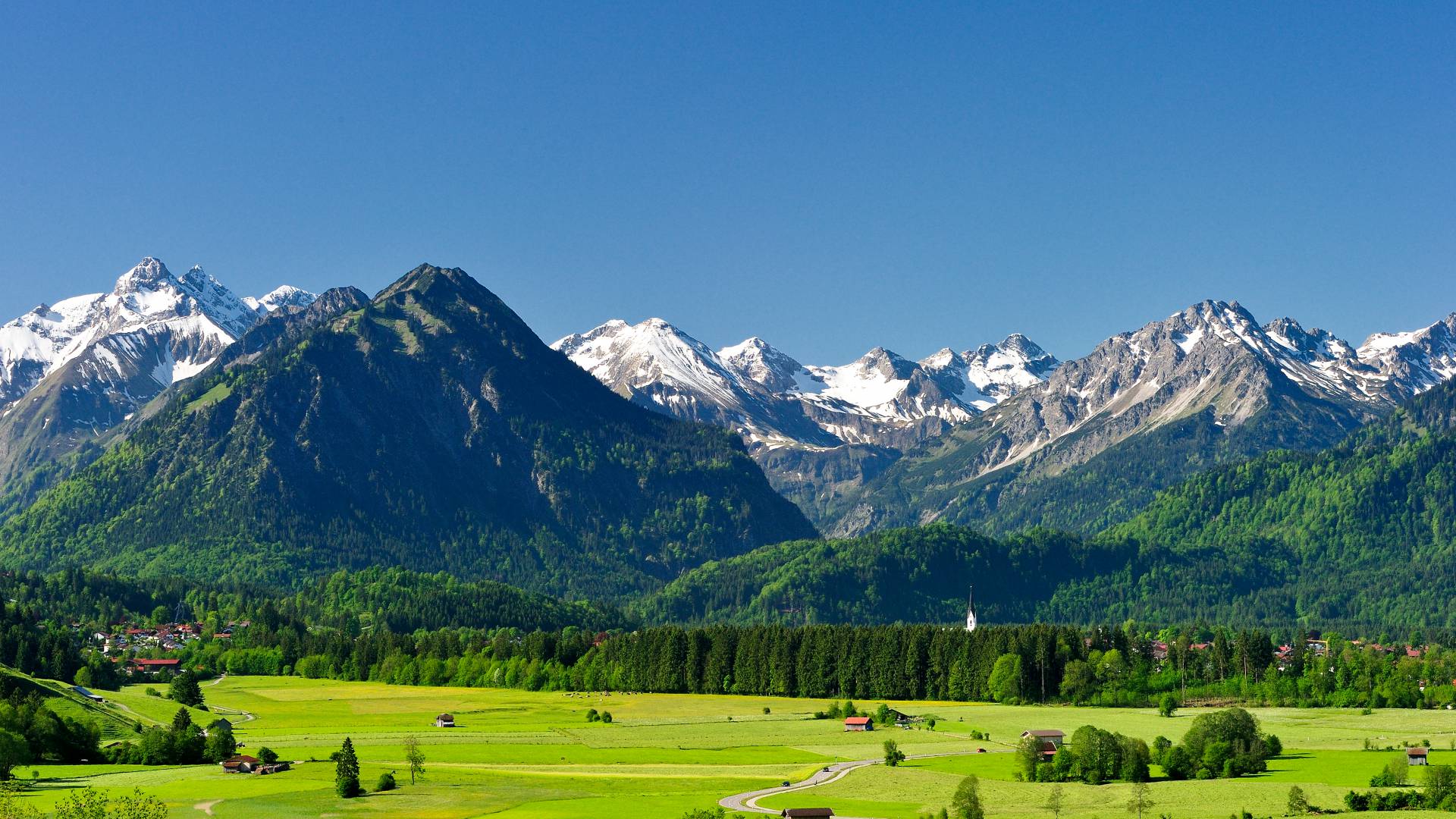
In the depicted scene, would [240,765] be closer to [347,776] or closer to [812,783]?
[347,776]

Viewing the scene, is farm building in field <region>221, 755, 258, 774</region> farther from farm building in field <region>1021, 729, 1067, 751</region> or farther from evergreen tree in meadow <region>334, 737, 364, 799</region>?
farm building in field <region>1021, 729, 1067, 751</region>

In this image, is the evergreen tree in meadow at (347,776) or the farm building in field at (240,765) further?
the farm building in field at (240,765)

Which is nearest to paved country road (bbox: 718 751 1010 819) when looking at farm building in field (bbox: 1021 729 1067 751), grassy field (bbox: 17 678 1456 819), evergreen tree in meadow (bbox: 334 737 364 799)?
grassy field (bbox: 17 678 1456 819)

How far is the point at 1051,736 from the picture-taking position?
172 m

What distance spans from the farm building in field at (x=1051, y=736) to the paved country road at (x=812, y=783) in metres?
3.95

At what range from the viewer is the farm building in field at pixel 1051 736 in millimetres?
164875

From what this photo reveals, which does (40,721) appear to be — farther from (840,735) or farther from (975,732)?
(975,732)

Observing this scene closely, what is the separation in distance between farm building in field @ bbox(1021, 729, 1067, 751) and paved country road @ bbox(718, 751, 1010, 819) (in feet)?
12.9

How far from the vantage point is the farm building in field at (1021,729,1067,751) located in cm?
16488

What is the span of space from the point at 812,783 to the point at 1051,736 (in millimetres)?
34131

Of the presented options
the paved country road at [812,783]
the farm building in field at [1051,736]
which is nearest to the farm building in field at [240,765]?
the paved country road at [812,783]

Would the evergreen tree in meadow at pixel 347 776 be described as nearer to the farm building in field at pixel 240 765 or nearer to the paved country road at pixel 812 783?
the farm building in field at pixel 240 765

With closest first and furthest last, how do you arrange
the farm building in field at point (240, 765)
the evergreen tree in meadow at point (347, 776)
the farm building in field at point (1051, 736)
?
1. the evergreen tree in meadow at point (347, 776)
2. the farm building in field at point (240, 765)
3. the farm building in field at point (1051, 736)

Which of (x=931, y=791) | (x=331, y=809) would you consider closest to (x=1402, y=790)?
(x=931, y=791)
